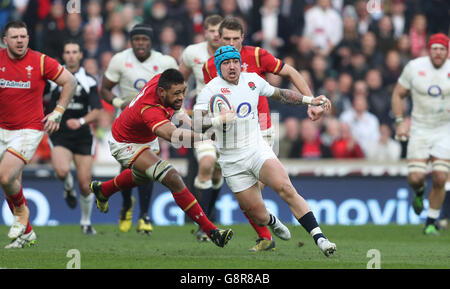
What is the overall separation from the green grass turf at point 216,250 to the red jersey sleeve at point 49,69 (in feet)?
7.58

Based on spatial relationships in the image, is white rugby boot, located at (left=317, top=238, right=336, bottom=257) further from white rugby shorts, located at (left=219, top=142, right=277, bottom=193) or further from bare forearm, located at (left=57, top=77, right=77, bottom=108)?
bare forearm, located at (left=57, top=77, right=77, bottom=108)

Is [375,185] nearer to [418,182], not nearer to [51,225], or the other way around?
[418,182]

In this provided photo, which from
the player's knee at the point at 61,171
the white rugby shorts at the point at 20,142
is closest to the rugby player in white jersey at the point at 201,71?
the player's knee at the point at 61,171

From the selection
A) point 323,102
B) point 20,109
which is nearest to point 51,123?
point 20,109

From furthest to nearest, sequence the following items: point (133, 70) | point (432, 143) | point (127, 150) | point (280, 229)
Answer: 1. point (432, 143)
2. point (133, 70)
3. point (127, 150)
4. point (280, 229)

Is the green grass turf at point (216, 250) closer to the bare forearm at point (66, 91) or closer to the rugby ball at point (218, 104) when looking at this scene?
the rugby ball at point (218, 104)

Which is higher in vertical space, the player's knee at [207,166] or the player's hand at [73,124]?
the player's hand at [73,124]

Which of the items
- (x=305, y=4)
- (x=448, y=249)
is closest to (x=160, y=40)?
(x=305, y=4)

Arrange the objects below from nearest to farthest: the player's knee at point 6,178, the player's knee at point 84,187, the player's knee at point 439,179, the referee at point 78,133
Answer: the player's knee at point 6,178
the referee at point 78,133
the player's knee at point 84,187
the player's knee at point 439,179

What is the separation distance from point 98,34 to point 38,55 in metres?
9.13

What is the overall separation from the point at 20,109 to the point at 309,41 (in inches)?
422

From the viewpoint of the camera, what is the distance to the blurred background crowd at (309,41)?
19859 mm

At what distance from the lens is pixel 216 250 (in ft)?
40.3

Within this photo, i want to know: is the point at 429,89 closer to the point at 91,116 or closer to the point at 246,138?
the point at 246,138
